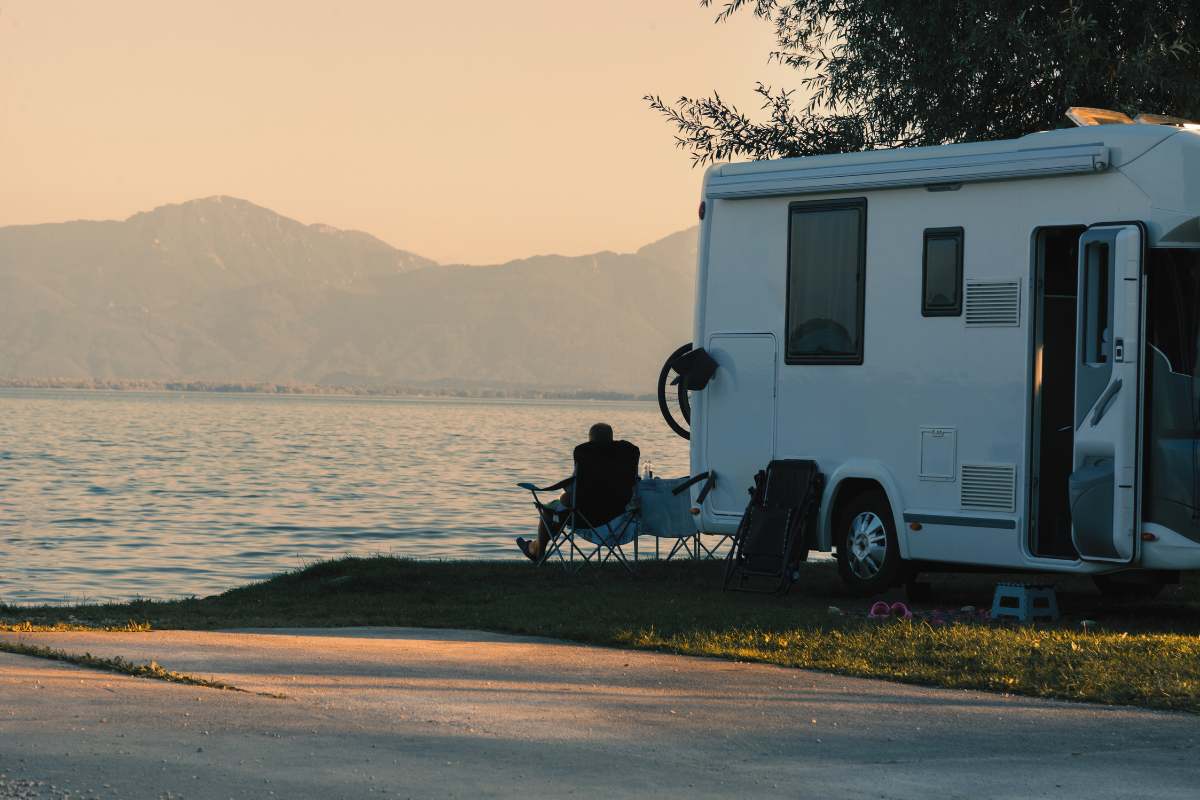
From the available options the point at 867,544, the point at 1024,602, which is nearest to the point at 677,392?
the point at 867,544

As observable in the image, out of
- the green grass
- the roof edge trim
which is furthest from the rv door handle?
the green grass

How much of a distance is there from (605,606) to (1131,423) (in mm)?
3361

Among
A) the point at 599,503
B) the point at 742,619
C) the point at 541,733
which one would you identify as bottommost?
the point at 541,733

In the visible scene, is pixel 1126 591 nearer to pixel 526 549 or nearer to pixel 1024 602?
pixel 1024 602

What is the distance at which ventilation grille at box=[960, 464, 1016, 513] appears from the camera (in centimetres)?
1095

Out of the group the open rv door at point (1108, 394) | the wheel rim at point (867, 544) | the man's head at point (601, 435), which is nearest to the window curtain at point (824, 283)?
the wheel rim at point (867, 544)

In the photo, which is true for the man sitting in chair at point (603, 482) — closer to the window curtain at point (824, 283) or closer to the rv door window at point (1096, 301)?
the window curtain at point (824, 283)

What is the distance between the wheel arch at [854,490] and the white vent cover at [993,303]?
3.90 feet

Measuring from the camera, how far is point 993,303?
11109 millimetres

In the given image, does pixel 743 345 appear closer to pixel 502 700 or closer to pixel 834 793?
pixel 502 700

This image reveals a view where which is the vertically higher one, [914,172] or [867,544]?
[914,172]

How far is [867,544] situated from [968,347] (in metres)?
1.51

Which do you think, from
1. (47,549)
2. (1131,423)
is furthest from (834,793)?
(47,549)

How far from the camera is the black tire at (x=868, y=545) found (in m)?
11.7
